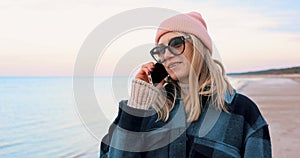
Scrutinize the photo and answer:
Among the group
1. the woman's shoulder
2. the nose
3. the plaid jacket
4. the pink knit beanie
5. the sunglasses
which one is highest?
the pink knit beanie

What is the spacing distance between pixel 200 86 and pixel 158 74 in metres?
0.23

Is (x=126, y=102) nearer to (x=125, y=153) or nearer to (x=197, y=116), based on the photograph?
(x=125, y=153)

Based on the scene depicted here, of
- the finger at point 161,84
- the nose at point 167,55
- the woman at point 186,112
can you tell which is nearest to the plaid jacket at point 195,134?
the woman at point 186,112

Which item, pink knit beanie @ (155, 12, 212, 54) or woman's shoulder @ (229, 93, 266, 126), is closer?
woman's shoulder @ (229, 93, 266, 126)

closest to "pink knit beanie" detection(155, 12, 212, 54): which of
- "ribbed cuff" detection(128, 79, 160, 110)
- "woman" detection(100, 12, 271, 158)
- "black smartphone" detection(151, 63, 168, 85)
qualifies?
"woman" detection(100, 12, 271, 158)

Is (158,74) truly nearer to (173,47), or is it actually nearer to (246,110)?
(173,47)

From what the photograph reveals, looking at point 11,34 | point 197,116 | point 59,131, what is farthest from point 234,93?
point 11,34

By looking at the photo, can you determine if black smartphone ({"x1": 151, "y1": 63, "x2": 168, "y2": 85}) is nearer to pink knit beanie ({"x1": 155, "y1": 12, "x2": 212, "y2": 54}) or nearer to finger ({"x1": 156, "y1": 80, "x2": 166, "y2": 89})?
finger ({"x1": 156, "y1": 80, "x2": 166, "y2": 89})

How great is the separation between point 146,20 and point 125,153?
0.64 m

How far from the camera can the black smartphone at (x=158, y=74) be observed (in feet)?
6.23

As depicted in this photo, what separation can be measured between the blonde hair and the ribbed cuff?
0.06 meters

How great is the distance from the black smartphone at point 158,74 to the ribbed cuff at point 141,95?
89 mm

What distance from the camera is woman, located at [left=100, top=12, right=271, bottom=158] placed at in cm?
174

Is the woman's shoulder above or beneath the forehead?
beneath
